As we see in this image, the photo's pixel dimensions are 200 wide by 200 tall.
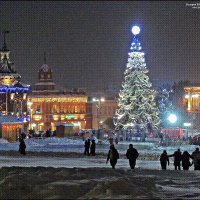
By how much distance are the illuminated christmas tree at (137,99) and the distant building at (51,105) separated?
5535cm

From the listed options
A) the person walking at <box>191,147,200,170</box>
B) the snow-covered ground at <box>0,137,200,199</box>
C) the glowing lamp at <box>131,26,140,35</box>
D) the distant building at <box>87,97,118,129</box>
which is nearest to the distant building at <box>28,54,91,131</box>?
the distant building at <box>87,97,118,129</box>

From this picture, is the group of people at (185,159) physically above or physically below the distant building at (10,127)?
below

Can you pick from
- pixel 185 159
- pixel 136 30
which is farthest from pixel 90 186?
pixel 136 30

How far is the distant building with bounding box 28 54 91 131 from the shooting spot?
417 ft

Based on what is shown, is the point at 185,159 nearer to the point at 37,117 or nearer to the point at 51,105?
the point at 37,117

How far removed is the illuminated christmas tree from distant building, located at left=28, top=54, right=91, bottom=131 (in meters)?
55.3

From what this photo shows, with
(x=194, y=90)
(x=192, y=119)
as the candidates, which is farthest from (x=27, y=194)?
(x=194, y=90)

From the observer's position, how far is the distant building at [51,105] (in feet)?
417

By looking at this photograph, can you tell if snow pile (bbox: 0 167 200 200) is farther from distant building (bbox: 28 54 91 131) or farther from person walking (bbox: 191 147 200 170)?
distant building (bbox: 28 54 91 131)

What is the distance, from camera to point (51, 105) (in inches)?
5094

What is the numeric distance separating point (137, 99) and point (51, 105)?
59776 mm

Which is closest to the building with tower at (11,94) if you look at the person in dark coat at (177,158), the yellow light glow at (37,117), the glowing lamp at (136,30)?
the glowing lamp at (136,30)

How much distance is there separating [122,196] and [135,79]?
2166 inches

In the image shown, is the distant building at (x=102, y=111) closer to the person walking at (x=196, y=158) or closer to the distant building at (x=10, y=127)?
the distant building at (x=10, y=127)
